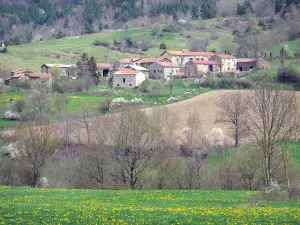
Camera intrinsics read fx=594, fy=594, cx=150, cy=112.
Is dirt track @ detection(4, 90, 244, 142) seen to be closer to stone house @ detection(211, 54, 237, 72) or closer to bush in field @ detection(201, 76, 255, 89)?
bush in field @ detection(201, 76, 255, 89)

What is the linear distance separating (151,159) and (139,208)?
48.1 feet

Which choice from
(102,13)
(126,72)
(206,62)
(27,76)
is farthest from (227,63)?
(102,13)

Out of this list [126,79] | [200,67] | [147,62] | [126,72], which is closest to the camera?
[126,79]

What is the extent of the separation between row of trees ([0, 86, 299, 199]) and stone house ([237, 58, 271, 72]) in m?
30.6

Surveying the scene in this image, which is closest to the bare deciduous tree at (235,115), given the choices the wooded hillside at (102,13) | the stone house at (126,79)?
the stone house at (126,79)

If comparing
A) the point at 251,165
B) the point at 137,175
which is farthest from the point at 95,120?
the point at 251,165

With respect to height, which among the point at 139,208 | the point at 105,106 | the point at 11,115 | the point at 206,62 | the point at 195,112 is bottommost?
the point at 11,115

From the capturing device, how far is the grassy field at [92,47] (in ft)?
300

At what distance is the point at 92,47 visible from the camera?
105 m

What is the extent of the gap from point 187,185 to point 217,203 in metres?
10.2

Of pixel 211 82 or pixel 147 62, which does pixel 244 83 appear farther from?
pixel 147 62

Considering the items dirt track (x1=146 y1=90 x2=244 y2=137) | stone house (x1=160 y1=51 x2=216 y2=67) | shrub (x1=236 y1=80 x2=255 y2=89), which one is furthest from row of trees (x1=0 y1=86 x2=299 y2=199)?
stone house (x1=160 y1=51 x2=216 y2=67)

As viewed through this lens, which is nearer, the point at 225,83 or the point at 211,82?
the point at 225,83

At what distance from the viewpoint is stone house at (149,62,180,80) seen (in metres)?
75.7
